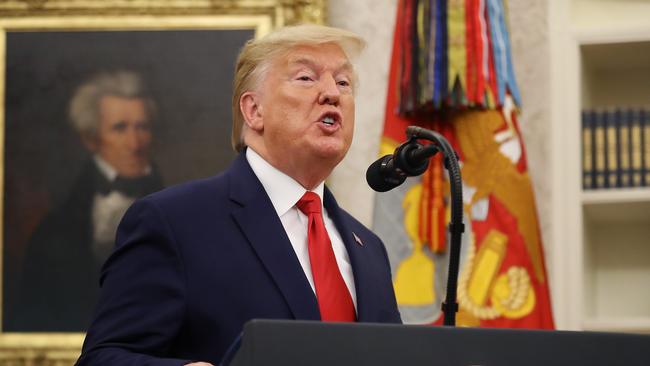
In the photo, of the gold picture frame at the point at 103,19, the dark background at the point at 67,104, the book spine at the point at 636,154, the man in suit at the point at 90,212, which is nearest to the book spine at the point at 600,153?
the book spine at the point at 636,154

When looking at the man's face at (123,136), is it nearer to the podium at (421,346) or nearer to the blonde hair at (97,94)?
the blonde hair at (97,94)

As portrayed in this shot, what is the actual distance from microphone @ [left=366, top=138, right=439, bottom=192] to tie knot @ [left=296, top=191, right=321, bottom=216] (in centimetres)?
20

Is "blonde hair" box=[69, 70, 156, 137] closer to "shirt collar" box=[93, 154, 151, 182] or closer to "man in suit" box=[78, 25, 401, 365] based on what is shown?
"shirt collar" box=[93, 154, 151, 182]

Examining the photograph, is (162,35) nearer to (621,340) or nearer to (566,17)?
(566,17)

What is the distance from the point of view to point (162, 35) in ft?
14.2

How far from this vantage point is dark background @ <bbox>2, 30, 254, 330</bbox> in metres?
4.28

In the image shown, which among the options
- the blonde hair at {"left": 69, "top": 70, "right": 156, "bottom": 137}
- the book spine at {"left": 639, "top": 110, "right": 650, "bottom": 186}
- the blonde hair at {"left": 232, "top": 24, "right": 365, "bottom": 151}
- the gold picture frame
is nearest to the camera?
the blonde hair at {"left": 232, "top": 24, "right": 365, "bottom": 151}

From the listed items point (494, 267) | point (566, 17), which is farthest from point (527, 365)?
point (566, 17)

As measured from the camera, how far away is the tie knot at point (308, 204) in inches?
93.4

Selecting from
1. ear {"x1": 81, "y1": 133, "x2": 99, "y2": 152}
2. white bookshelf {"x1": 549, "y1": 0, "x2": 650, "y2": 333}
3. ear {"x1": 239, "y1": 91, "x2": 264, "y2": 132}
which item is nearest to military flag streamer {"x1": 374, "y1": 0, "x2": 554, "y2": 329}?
white bookshelf {"x1": 549, "y1": 0, "x2": 650, "y2": 333}

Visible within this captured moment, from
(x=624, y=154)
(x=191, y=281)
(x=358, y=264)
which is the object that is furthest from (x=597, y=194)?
(x=191, y=281)

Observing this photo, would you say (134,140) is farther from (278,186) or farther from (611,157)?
(278,186)

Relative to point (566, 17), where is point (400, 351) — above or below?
below

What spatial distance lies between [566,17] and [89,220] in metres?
1.91
